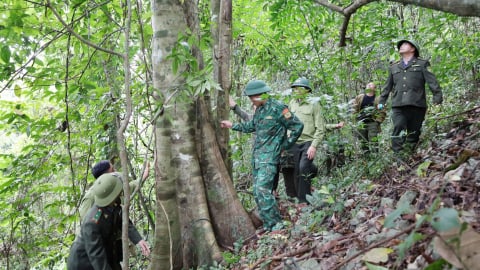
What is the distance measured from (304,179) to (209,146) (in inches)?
59.0

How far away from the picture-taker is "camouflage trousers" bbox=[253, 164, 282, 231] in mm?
4836

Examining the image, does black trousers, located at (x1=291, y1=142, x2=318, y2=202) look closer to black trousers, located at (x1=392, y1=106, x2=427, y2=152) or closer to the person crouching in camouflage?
black trousers, located at (x1=392, y1=106, x2=427, y2=152)

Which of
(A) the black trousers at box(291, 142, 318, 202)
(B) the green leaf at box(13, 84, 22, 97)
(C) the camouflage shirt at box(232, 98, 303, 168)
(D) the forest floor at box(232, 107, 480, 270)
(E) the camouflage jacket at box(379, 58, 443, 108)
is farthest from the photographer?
(A) the black trousers at box(291, 142, 318, 202)

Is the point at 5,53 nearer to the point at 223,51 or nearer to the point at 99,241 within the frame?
the point at 99,241

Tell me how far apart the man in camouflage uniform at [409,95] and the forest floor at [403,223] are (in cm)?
44

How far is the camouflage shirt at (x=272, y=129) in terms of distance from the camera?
5.06 meters

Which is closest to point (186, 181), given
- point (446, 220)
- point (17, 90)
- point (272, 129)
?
point (272, 129)

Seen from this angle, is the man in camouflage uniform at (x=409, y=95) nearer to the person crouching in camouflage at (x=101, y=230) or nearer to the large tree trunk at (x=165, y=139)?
the large tree trunk at (x=165, y=139)

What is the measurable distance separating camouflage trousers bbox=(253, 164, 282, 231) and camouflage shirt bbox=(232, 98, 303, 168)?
0.42ft

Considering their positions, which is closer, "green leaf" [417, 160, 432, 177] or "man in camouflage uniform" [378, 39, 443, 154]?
"green leaf" [417, 160, 432, 177]

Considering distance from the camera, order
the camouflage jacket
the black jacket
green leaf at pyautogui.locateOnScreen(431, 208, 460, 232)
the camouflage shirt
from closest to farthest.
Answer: green leaf at pyautogui.locateOnScreen(431, 208, 460, 232), the black jacket, the camouflage shirt, the camouflage jacket

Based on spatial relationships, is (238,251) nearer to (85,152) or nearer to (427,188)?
Answer: (427,188)

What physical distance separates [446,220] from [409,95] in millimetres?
4181

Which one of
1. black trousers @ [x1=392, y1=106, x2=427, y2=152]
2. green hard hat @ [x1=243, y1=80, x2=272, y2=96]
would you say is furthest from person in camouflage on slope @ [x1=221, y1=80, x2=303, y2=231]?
black trousers @ [x1=392, y1=106, x2=427, y2=152]
